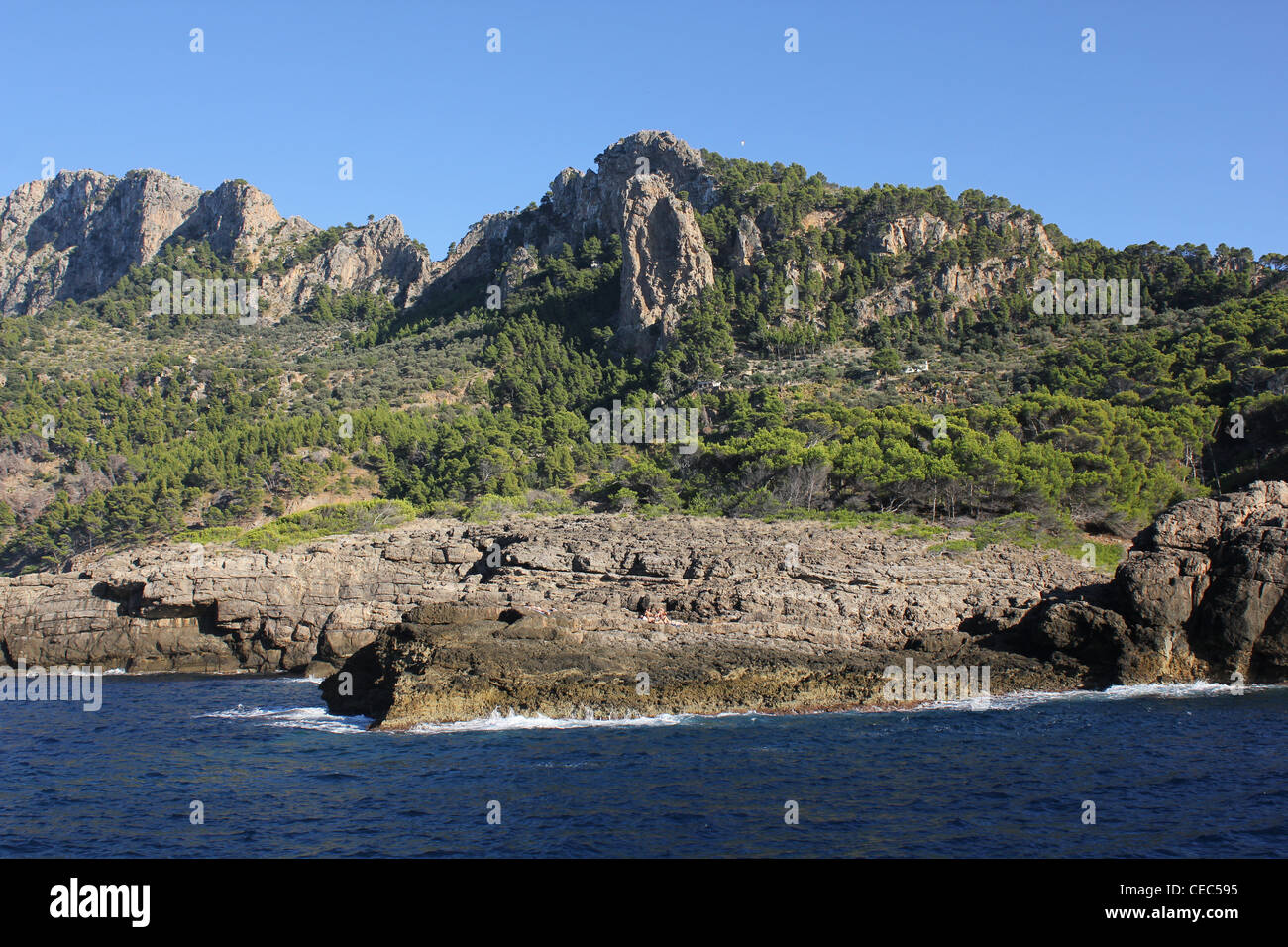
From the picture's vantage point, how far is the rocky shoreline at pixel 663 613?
88.5 feet

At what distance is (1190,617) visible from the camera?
98.1 feet

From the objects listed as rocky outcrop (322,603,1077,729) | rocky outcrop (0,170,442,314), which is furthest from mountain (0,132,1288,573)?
rocky outcrop (322,603,1077,729)

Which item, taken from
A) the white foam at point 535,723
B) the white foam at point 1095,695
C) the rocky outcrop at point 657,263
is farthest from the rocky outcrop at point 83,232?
the white foam at point 1095,695

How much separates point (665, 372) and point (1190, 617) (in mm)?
44718

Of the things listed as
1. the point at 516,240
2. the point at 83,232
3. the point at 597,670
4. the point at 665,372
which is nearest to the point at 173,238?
the point at 83,232

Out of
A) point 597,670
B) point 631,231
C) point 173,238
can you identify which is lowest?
point 597,670

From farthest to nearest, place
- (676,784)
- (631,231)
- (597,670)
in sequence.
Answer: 1. (631,231)
2. (597,670)
3. (676,784)

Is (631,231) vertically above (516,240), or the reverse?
(516,240)

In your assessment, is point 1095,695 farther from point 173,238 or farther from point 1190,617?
point 173,238

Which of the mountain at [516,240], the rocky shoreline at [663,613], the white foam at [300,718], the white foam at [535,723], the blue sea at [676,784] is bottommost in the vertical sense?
the white foam at [300,718]

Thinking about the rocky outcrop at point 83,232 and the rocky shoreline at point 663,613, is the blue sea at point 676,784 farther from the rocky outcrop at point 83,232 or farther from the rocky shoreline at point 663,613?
the rocky outcrop at point 83,232

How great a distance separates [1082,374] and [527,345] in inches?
1700

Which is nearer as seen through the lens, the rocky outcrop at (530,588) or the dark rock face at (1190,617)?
the dark rock face at (1190,617)

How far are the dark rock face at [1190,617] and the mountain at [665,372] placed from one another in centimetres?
730
